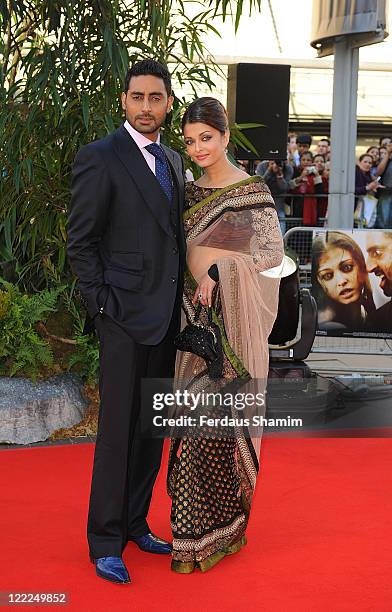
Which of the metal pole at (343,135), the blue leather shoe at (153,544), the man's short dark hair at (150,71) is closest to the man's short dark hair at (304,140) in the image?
the metal pole at (343,135)

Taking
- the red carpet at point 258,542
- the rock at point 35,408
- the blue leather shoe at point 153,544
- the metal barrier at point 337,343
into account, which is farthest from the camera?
the metal barrier at point 337,343

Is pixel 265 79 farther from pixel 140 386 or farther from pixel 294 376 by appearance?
pixel 140 386

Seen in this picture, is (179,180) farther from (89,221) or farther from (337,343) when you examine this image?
(337,343)

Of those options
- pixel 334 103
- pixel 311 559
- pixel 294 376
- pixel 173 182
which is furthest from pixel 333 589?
pixel 334 103

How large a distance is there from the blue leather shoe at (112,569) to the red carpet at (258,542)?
Answer: 29mm

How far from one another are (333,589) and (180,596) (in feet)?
1.70

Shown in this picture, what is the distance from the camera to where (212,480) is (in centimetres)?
348

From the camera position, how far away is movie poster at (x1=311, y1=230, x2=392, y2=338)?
6645 mm

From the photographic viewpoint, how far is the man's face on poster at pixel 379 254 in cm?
665

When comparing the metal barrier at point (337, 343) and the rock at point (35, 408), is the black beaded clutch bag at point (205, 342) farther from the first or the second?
the metal barrier at point (337, 343)

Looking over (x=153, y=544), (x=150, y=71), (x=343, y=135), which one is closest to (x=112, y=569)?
(x=153, y=544)

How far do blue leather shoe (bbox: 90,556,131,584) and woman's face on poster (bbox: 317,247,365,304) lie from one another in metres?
3.64

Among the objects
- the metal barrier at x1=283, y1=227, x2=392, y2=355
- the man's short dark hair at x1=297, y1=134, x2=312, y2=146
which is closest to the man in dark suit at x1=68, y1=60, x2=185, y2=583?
the metal barrier at x1=283, y1=227, x2=392, y2=355

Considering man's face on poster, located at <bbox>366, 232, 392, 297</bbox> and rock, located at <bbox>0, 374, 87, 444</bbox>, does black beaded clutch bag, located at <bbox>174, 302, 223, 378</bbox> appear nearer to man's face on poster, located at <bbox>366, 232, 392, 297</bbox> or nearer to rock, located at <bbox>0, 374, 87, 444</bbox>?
rock, located at <bbox>0, 374, 87, 444</bbox>
